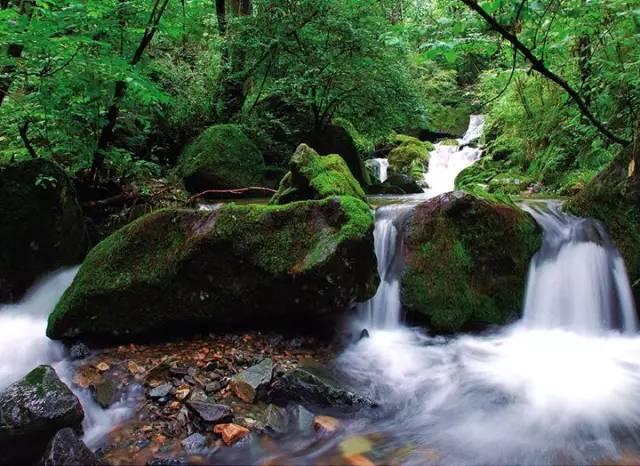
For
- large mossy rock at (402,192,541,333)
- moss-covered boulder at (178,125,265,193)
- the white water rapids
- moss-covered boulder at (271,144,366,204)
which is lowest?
the white water rapids

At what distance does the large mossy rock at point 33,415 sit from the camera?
2.99 metres

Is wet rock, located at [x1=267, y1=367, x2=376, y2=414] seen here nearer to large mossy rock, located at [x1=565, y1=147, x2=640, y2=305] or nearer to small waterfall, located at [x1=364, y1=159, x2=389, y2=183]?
large mossy rock, located at [x1=565, y1=147, x2=640, y2=305]

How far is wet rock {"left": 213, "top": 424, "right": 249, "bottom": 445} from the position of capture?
3219 millimetres

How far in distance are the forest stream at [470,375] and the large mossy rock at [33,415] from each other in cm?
29

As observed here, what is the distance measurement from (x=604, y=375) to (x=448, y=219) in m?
2.32

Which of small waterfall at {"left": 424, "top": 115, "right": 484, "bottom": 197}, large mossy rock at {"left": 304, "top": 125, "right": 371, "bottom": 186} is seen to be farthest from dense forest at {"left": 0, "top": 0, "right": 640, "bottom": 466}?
small waterfall at {"left": 424, "top": 115, "right": 484, "bottom": 197}

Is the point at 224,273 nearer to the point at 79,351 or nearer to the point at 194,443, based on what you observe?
the point at 79,351

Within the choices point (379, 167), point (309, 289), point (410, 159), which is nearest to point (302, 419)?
point (309, 289)

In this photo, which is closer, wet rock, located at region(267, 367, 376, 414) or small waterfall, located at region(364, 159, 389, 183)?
wet rock, located at region(267, 367, 376, 414)

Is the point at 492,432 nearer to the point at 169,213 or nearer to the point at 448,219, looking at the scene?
the point at 448,219

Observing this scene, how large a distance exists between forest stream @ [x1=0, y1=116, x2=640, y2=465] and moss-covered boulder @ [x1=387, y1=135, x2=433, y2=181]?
315 inches

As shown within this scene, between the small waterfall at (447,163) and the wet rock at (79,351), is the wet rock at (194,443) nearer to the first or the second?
the wet rock at (79,351)

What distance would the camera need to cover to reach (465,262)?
5.66m

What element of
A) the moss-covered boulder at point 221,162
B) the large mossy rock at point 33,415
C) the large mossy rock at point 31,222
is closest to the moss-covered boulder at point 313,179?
the moss-covered boulder at point 221,162
